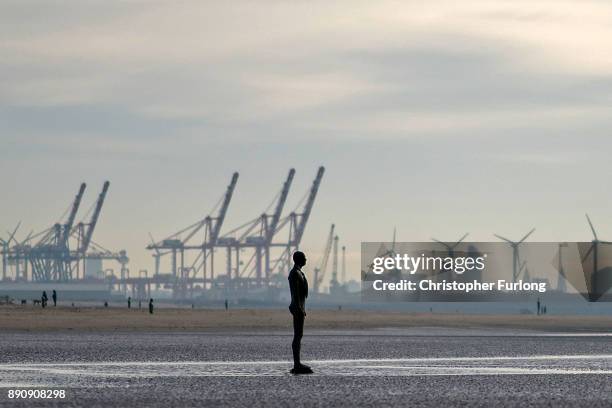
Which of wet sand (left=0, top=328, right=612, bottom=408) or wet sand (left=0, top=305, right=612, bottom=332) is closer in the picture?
wet sand (left=0, top=328, right=612, bottom=408)

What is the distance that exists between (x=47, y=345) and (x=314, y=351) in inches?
354

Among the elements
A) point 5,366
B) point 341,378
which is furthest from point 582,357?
point 5,366

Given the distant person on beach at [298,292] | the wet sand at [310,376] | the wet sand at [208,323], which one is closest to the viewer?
the wet sand at [310,376]

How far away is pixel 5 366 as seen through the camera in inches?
1091

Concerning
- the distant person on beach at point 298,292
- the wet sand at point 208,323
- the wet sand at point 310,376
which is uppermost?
the distant person on beach at point 298,292

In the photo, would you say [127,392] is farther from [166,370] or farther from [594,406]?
[594,406]

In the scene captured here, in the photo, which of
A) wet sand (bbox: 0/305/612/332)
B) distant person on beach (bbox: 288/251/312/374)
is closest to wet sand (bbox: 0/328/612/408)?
distant person on beach (bbox: 288/251/312/374)

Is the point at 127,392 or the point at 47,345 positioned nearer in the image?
the point at 127,392

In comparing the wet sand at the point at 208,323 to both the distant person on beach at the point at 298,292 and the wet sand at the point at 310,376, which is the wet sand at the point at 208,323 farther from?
the distant person on beach at the point at 298,292

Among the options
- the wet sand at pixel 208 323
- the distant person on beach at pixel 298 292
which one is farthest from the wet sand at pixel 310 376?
the wet sand at pixel 208 323

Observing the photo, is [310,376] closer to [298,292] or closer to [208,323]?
[298,292]

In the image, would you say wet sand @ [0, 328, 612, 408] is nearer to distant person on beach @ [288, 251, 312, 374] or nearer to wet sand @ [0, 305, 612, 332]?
distant person on beach @ [288, 251, 312, 374]

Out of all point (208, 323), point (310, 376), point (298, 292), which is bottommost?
point (208, 323)

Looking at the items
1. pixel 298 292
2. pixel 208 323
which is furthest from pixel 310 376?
pixel 208 323
